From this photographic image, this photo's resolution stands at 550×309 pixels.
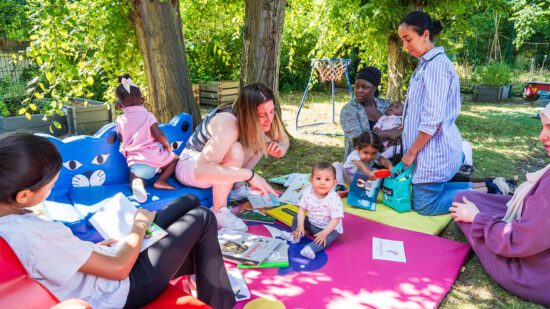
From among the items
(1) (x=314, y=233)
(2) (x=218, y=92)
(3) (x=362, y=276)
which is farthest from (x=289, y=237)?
(2) (x=218, y=92)

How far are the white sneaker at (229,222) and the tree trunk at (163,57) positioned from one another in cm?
201

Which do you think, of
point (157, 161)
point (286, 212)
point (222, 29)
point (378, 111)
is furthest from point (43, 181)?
point (222, 29)

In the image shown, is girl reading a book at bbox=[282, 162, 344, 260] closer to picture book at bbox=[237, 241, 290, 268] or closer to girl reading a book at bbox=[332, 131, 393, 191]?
picture book at bbox=[237, 241, 290, 268]

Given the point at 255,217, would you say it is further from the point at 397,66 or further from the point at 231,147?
the point at 397,66

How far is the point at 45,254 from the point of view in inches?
62.9

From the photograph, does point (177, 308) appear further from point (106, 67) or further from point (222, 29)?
point (222, 29)

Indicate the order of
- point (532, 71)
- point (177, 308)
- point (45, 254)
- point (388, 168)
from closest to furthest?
point (45, 254) < point (177, 308) < point (388, 168) < point (532, 71)

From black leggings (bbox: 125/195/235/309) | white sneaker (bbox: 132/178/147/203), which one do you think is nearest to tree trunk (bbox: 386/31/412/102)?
white sneaker (bbox: 132/178/147/203)

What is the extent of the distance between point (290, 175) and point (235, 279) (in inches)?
93.0

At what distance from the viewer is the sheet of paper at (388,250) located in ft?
10.7

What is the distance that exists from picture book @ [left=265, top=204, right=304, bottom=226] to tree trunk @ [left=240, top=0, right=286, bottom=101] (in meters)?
2.22

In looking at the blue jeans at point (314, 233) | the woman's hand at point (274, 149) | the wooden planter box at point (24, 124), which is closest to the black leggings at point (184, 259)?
the blue jeans at point (314, 233)

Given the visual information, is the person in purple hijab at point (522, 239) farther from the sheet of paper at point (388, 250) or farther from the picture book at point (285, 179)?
the picture book at point (285, 179)

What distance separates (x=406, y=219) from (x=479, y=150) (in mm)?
3471
